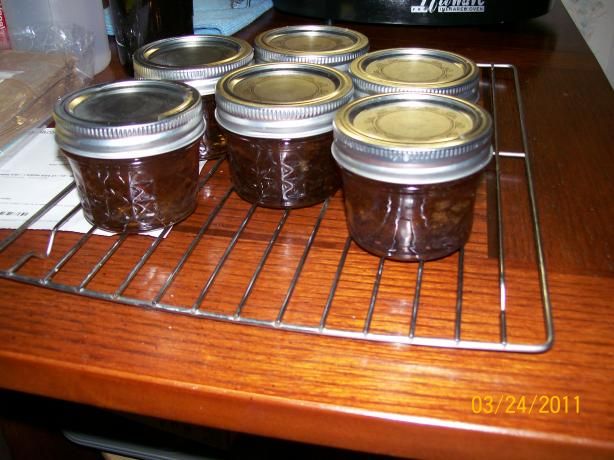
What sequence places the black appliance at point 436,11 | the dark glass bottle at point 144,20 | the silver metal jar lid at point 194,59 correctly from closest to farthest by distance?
the silver metal jar lid at point 194,59 → the dark glass bottle at point 144,20 → the black appliance at point 436,11

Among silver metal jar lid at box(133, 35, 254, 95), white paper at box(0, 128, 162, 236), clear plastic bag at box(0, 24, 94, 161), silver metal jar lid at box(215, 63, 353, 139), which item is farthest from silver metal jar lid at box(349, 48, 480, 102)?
clear plastic bag at box(0, 24, 94, 161)

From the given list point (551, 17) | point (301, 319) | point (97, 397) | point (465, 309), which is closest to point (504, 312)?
point (465, 309)

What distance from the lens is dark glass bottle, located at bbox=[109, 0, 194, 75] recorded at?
0.77 m

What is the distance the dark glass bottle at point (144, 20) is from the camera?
0.77m

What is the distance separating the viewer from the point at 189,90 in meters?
0.53

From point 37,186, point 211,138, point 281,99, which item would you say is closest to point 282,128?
point 281,99

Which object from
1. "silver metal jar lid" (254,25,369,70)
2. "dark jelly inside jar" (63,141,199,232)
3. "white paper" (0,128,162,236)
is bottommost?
"white paper" (0,128,162,236)

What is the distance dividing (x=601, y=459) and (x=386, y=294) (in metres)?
0.17

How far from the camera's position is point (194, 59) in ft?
2.11

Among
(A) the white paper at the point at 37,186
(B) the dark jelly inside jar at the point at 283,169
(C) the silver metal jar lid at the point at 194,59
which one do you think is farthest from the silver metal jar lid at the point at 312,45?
(A) the white paper at the point at 37,186
